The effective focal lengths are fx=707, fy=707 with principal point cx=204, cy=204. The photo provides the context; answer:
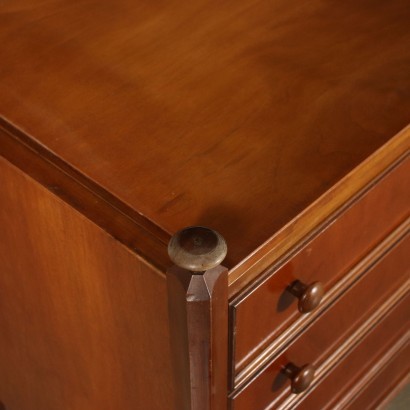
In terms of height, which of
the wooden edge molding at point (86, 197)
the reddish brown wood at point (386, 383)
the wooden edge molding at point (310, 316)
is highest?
the wooden edge molding at point (86, 197)

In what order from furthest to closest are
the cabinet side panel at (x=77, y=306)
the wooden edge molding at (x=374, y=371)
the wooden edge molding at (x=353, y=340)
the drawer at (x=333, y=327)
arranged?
the wooden edge molding at (x=374, y=371)
the wooden edge molding at (x=353, y=340)
the drawer at (x=333, y=327)
the cabinet side panel at (x=77, y=306)

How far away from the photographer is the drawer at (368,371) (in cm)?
96

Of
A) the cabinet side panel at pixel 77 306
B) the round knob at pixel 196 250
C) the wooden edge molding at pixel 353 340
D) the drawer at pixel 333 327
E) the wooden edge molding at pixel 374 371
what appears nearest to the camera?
the round knob at pixel 196 250

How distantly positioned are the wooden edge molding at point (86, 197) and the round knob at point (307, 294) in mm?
167

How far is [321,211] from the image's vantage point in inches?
25.5

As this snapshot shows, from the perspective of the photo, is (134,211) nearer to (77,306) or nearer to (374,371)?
(77,306)

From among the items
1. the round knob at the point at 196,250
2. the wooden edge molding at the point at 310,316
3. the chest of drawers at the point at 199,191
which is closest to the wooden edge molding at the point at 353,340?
the chest of drawers at the point at 199,191

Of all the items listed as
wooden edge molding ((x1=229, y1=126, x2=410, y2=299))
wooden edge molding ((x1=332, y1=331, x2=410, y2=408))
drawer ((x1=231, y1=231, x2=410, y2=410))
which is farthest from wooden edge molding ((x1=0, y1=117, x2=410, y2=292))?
wooden edge molding ((x1=332, y1=331, x2=410, y2=408))

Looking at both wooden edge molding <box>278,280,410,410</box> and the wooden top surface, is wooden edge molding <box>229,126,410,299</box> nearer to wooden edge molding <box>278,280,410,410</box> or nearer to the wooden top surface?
the wooden top surface

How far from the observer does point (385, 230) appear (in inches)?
32.8

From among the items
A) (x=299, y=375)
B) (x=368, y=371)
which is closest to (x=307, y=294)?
(x=299, y=375)

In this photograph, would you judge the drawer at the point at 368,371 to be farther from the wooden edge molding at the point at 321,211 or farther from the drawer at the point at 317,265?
the wooden edge molding at the point at 321,211

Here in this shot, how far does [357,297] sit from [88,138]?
1.32 ft

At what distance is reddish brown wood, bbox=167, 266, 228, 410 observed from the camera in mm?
550
